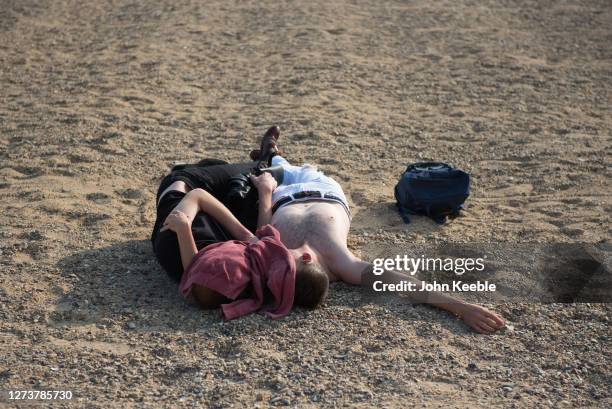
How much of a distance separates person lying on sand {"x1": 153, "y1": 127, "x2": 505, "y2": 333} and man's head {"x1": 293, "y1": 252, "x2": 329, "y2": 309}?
3 centimetres

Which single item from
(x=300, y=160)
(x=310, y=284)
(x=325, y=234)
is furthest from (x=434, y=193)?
(x=310, y=284)

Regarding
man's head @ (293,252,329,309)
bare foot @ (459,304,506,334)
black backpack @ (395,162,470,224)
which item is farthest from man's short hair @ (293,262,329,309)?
black backpack @ (395,162,470,224)

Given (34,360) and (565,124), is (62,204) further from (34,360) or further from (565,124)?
(565,124)

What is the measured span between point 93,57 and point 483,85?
4355 millimetres

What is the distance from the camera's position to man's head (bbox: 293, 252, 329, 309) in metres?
4.12

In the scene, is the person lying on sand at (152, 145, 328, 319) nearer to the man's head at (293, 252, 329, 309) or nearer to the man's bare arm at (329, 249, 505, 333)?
the man's head at (293, 252, 329, 309)

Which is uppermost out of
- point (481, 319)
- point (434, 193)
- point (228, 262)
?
point (434, 193)

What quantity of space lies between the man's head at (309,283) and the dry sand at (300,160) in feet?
0.30

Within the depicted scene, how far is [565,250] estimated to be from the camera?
496cm

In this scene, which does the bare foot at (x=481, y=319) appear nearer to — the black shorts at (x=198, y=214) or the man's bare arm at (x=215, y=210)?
the man's bare arm at (x=215, y=210)

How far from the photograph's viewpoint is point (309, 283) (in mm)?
4109

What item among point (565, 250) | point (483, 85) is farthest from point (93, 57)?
point (565, 250)

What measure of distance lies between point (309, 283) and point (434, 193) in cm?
160

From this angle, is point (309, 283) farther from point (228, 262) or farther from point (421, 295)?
point (421, 295)
